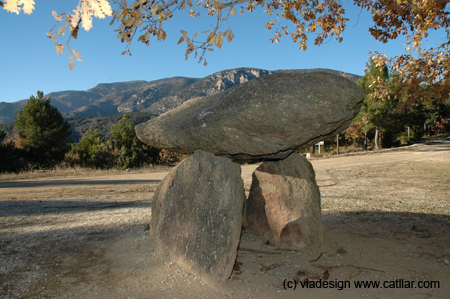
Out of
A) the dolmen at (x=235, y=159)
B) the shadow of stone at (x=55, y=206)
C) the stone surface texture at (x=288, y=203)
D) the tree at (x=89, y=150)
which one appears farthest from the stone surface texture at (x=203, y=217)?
the tree at (x=89, y=150)

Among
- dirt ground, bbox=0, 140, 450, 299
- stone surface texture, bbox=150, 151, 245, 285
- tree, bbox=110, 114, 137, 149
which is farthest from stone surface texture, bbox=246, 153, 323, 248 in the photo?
tree, bbox=110, 114, 137, 149

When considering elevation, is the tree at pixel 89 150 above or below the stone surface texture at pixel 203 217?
above

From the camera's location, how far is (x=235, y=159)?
4406 mm

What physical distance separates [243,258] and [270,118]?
204 cm

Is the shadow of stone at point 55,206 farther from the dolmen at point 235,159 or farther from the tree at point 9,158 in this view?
the tree at point 9,158

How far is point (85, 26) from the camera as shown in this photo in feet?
6.99

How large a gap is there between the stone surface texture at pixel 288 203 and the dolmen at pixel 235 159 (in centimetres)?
2

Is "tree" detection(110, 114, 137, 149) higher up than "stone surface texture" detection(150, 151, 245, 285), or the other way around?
Result: "tree" detection(110, 114, 137, 149)

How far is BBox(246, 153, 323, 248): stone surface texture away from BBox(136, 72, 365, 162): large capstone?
46 centimetres

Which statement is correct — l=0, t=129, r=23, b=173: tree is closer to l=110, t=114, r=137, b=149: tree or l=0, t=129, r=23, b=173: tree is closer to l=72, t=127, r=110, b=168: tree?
l=72, t=127, r=110, b=168: tree

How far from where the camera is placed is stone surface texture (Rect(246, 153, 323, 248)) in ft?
14.5

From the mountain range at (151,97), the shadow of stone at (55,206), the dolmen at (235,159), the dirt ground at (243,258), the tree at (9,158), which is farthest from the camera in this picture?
the mountain range at (151,97)

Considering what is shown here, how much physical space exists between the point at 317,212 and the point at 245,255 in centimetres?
130

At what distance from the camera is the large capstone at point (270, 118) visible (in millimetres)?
3809
